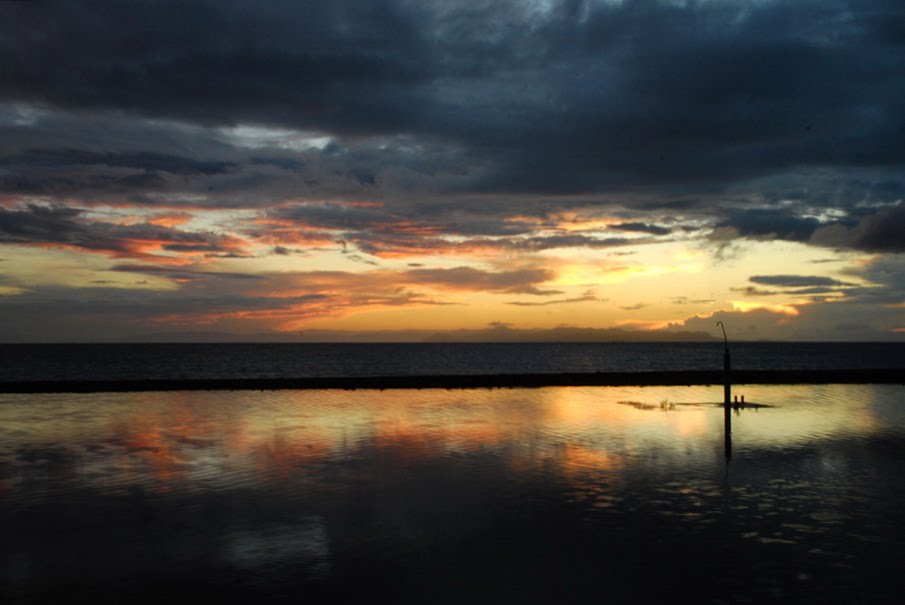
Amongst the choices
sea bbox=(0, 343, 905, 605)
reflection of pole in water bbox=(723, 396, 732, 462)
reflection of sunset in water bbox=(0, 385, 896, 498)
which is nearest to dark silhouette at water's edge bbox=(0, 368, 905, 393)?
reflection of sunset in water bbox=(0, 385, 896, 498)

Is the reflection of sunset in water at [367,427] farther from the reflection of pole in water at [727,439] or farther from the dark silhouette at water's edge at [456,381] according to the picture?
the dark silhouette at water's edge at [456,381]

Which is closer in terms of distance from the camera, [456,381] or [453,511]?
[453,511]

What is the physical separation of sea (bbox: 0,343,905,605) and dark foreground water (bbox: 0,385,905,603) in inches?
2.8

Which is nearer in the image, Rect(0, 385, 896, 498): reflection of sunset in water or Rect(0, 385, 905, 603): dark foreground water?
Rect(0, 385, 905, 603): dark foreground water

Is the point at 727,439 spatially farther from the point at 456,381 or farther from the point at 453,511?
the point at 456,381

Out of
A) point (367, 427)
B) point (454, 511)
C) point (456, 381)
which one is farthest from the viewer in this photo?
point (456, 381)

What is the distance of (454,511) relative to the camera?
17.1m

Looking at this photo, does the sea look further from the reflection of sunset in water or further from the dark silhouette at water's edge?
the dark silhouette at water's edge

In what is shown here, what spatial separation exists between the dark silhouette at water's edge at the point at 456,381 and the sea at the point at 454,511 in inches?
729

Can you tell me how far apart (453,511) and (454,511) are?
0.03m

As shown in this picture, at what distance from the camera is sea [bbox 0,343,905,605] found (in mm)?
12297

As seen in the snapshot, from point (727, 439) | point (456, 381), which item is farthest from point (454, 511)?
point (456, 381)

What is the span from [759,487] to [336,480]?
11.4 metres

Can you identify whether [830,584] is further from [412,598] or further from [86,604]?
[86,604]
